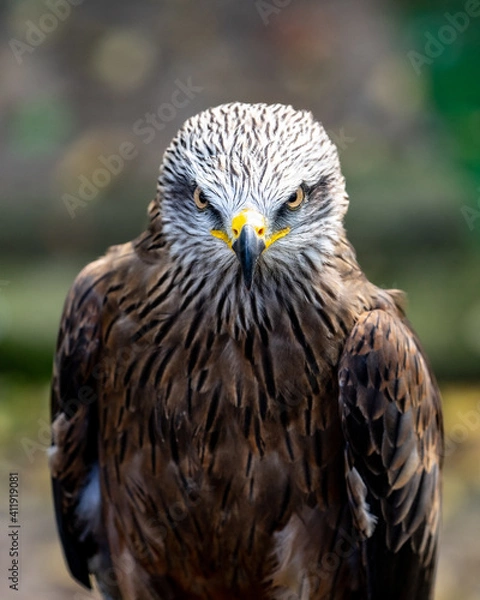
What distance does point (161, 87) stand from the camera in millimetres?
8586

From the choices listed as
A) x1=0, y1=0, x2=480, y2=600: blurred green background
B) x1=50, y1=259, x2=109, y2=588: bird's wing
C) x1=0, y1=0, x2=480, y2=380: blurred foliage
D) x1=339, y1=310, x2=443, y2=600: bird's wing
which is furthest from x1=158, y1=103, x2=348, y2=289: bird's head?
x1=0, y1=0, x2=480, y2=380: blurred foliage

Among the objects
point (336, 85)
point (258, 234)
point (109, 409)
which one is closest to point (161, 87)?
point (336, 85)

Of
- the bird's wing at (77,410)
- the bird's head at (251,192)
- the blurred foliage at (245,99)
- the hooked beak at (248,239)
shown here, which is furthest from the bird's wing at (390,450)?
the blurred foliage at (245,99)

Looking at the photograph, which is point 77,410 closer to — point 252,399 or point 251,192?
point 252,399

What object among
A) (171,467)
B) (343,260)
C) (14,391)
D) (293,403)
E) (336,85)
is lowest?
(14,391)

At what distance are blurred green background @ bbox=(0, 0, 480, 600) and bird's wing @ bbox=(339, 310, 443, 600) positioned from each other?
7.71 ft

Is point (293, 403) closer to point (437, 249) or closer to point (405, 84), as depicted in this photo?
point (437, 249)

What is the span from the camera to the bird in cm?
368

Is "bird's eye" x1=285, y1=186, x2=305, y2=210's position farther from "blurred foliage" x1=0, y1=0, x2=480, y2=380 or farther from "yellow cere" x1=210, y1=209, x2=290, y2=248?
"blurred foliage" x1=0, y1=0, x2=480, y2=380

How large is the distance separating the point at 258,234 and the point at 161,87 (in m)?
5.50

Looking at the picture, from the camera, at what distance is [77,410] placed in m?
4.34

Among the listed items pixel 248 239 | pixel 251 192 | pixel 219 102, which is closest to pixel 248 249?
pixel 248 239

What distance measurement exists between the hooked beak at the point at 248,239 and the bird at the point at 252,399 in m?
0.16

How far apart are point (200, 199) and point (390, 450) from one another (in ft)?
4.01
